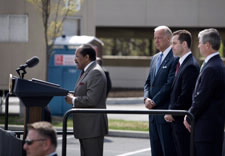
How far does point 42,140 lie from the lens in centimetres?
482

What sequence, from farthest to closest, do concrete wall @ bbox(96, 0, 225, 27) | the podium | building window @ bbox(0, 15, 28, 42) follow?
1. concrete wall @ bbox(96, 0, 225, 27)
2. building window @ bbox(0, 15, 28, 42)
3. the podium

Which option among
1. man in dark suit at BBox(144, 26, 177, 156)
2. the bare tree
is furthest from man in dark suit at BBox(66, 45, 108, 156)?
the bare tree

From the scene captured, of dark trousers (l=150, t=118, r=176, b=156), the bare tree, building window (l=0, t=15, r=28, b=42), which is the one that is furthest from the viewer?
building window (l=0, t=15, r=28, b=42)

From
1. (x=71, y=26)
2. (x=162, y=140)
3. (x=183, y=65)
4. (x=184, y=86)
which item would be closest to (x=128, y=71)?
(x=71, y=26)

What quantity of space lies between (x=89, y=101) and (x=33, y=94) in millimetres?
1363

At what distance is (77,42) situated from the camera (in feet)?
57.5

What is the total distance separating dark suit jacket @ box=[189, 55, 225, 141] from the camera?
6.86 m

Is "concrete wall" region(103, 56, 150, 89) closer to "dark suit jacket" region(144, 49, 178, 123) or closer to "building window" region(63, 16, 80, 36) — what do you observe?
"building window" region(63, 16, 80, 36)

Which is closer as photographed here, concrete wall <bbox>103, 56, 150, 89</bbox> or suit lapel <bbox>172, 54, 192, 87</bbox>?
suit lapel <bbox>172, 54, 192, 87</bbox>

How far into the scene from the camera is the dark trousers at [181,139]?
748cm

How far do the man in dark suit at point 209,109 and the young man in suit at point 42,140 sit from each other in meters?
2.38

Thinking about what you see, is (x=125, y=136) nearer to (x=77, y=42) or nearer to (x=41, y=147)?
(x=77, y=42)

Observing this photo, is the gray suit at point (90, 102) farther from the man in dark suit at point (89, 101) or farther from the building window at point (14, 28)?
the building window at point (14, 28)

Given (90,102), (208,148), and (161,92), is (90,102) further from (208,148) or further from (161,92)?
(208,148)
